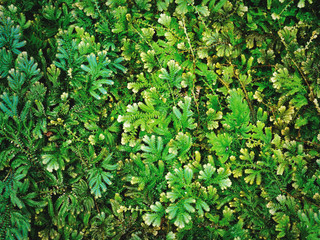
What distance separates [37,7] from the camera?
257 cm

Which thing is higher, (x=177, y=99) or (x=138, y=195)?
(x=177, y=99)

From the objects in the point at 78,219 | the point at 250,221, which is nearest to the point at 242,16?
the point at 250,221

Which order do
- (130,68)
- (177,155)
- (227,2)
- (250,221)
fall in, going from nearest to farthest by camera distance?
(250,221), (177,155), (227,2), (130,68)

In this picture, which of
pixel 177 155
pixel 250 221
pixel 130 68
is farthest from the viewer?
pixel 130 68

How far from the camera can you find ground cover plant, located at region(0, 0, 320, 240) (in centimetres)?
197

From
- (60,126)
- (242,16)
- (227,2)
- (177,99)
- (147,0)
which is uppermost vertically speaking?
(147,0)

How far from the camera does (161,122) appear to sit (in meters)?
2.17

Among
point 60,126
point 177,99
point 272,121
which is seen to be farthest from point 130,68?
point 272,121

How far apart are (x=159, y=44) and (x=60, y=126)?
1.16 meters

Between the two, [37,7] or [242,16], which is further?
[37,7]

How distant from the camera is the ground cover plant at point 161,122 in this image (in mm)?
1975

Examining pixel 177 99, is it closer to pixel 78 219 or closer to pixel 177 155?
pixel 177 155

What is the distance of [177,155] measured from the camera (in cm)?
210

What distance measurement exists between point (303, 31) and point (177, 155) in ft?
5.07
